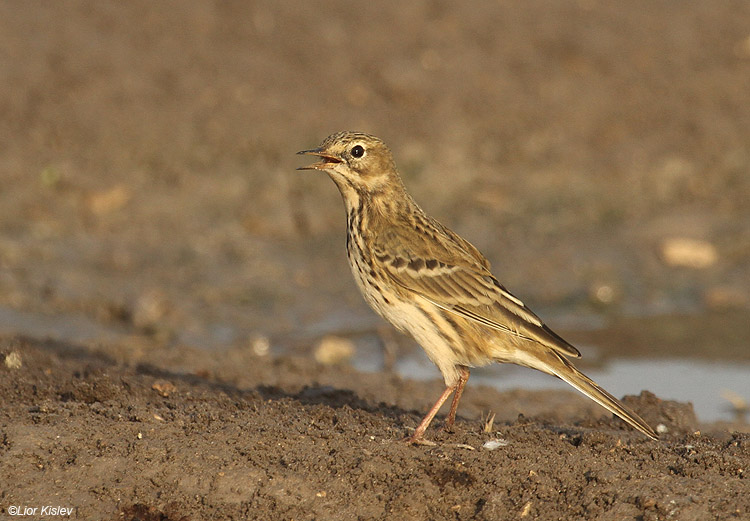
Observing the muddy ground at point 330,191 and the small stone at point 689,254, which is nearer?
the muddy ground at point 330,191

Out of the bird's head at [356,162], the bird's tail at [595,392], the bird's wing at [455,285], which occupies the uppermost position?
the bird's head at [356,162]

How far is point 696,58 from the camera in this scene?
1370 cm

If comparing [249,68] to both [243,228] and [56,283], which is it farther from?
[56,283]

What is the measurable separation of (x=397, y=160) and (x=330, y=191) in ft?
2.77

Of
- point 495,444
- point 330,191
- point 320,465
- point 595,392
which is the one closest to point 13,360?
point 320,465

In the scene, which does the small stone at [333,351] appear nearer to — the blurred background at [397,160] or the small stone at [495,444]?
the blurred background at [397,160]

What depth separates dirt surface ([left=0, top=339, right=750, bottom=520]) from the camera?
16.5 ft

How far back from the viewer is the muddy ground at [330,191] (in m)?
7.79

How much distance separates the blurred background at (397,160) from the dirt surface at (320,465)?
11.1 ft

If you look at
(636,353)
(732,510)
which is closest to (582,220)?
(636,353)

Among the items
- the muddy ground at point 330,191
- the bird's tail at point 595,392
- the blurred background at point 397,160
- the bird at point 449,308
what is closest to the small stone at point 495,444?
the muddy ground at point 330,191

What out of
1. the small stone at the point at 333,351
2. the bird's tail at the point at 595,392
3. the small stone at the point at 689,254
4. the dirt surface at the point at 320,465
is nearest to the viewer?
the dirt surface at the point at 320,465

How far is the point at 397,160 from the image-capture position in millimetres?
12227

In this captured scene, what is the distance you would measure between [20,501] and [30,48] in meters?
8.37
